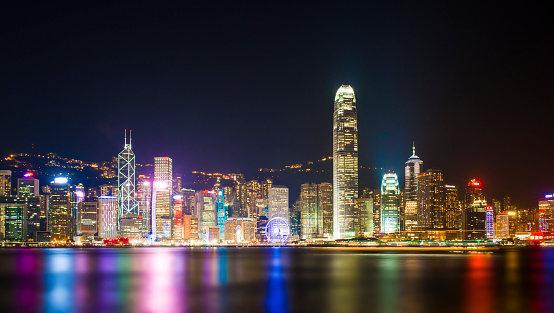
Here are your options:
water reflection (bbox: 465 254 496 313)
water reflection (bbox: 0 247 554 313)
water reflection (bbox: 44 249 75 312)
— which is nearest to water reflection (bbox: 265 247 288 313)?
water reflection (bbox: 0 247 554 313)

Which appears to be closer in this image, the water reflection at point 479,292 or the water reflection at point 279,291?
the water reflection at point 479,292

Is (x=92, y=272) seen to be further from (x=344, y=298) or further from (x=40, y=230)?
(x=40, y=230)

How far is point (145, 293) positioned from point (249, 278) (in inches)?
567

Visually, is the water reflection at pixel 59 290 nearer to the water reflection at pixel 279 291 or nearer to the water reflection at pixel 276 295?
the water reflection at pixel 279 291

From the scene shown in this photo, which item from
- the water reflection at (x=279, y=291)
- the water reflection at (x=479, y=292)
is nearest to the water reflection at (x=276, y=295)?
the water reflection at (x=279, y=291)

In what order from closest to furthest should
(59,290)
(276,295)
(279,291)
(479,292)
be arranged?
1. (276,295)
2. (479,292)
3. (279,291)
4. (59,290)

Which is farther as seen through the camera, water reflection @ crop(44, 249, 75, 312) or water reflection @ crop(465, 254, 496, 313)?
water reflection @ crop(44, 249, 75, 312)

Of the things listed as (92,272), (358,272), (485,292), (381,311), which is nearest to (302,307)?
(381,311)

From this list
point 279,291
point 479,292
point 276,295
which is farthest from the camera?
point 279,291

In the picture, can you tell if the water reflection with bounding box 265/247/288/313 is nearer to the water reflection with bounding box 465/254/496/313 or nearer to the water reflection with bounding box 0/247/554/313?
the water reflection with bounding box 0/247/554/313

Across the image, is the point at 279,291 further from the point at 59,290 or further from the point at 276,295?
the point at 59,290

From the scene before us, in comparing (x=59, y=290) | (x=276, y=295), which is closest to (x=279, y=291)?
(x=276, y=295)

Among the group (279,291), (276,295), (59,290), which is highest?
(276,295)

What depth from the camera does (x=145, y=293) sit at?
1860 inches
